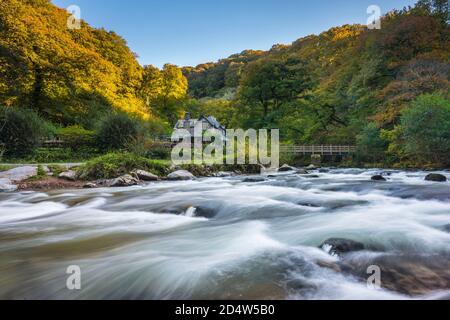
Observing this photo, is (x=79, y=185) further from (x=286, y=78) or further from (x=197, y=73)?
(x=197, y=73)

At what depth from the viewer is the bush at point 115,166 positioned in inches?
541

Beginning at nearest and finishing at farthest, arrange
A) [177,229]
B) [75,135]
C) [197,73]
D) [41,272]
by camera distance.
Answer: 1. [41,272]
2. [177,229]
3. [75,135]
4. [197,73]

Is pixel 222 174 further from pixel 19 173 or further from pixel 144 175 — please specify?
pixel 19 173

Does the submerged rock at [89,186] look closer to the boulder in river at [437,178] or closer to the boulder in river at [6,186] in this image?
the boulder in river at [6,186]

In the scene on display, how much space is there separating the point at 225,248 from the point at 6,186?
32.2 feet

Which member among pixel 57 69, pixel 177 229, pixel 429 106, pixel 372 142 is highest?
pixel 57 69

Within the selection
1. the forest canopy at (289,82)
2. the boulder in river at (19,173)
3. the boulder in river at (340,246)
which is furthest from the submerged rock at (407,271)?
the forest canopy at (289,82)

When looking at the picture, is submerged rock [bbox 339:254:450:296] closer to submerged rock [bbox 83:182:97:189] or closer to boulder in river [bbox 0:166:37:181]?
submerged rock [bbox 83:182:97:189]

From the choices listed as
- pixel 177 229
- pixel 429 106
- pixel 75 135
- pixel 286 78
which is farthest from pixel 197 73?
pixel 177 229

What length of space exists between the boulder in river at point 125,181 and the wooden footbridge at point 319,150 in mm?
15598

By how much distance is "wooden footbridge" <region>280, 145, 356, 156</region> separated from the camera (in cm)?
2703

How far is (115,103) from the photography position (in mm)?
31047

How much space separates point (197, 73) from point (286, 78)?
64.0 metres

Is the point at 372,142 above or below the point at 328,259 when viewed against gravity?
above
